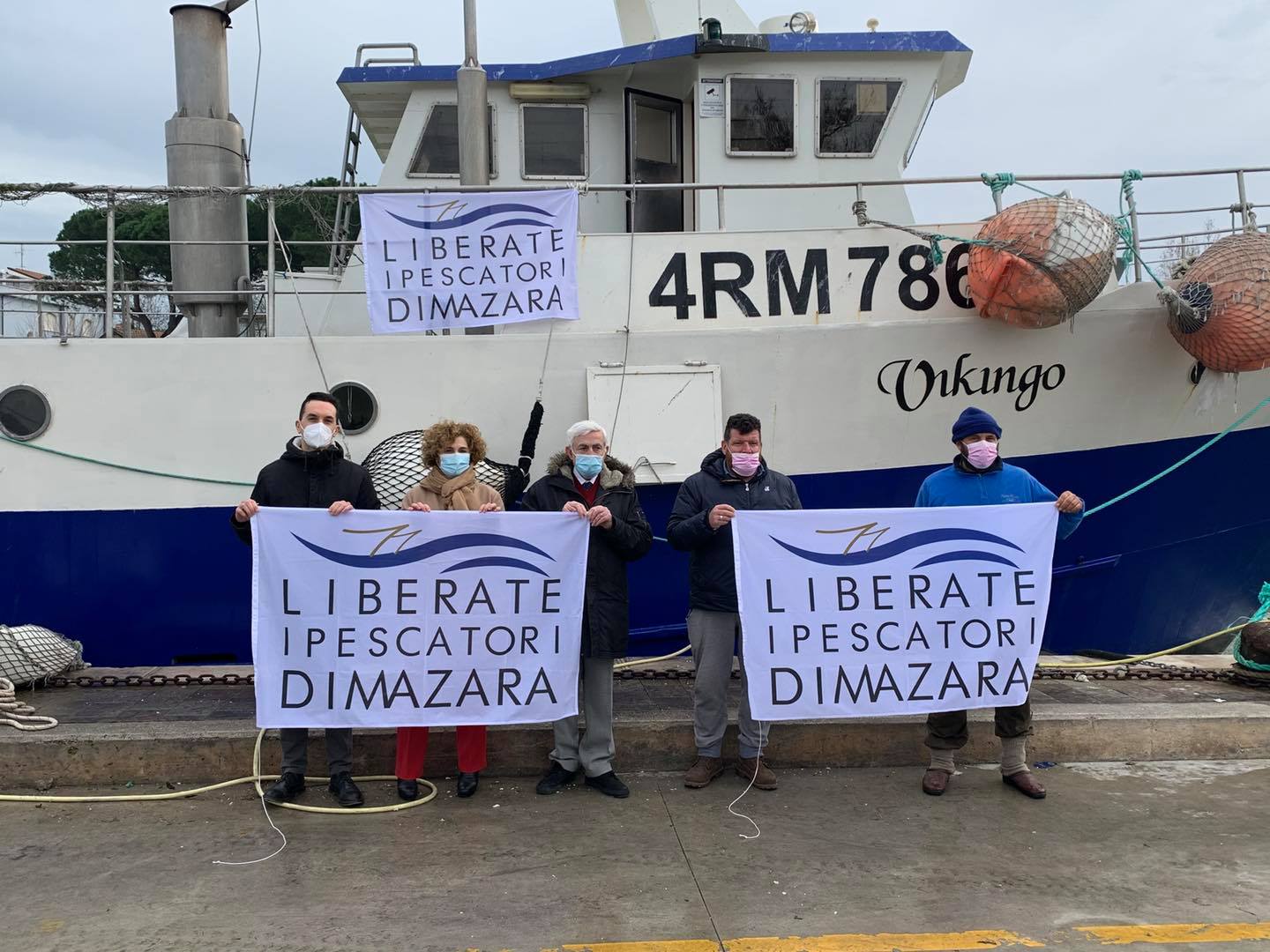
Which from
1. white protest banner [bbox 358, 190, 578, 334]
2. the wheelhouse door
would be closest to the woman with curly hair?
white protest banner [bbox 358, 190, 578, 334]

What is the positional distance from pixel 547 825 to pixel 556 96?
584 cm

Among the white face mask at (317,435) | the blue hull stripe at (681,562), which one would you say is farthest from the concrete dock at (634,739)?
the white face mask at (317,435)

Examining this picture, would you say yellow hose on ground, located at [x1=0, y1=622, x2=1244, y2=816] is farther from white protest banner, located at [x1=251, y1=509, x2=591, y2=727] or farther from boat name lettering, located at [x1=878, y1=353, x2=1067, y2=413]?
boat name lettering, located at [x1=878, y1=353, x2=1067, y2=413]

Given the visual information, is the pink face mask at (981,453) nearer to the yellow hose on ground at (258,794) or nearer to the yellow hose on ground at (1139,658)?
the yellow hose on ground at (1139,658)

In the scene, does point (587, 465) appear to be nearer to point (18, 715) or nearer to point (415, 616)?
point (415, 616)

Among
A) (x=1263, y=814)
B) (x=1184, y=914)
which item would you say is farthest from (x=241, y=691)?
(x=1263, y=814)

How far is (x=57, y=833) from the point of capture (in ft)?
14.0

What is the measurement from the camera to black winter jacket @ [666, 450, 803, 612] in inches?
186

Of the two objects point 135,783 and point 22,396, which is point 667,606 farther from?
point 22,396

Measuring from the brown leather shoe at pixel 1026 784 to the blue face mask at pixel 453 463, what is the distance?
2.99 meters

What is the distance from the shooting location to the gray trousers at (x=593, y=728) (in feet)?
15.6

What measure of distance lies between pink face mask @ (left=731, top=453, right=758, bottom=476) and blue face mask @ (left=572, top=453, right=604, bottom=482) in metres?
0.62

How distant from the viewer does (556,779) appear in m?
4.78

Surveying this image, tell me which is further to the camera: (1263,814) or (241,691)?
(241,691)
